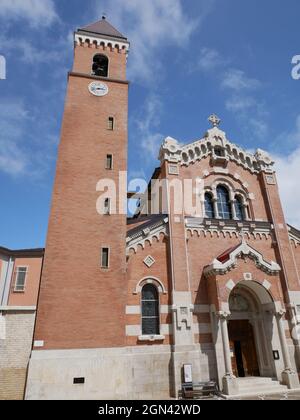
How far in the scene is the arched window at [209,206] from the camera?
1867 cm

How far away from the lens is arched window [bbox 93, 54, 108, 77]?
20.7 metres

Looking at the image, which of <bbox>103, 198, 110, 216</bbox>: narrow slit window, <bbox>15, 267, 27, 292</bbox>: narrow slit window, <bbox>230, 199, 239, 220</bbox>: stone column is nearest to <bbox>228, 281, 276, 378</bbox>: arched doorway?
<bbox>230, 199, 239, 220</bbox>: stone column

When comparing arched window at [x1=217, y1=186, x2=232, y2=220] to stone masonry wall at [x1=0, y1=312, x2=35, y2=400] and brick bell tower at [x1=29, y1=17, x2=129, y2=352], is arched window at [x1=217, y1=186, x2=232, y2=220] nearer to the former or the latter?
brick bell tower at [x1=29, y1=17, x2=129, y2=352]

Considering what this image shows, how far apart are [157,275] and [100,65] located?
1659 cm

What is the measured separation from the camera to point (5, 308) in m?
13.1

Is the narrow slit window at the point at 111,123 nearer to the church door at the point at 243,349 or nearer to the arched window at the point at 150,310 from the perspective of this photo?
the arched window at the point at 150,310

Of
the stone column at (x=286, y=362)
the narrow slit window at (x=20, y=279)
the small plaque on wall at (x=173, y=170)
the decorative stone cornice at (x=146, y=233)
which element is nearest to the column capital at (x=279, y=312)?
the stone column at (x=286, y=362)

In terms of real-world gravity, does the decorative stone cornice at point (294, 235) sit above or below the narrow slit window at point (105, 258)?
above

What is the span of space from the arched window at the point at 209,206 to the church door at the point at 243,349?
6.87 metres

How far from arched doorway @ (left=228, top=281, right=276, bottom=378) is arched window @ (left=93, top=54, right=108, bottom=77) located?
1817cm

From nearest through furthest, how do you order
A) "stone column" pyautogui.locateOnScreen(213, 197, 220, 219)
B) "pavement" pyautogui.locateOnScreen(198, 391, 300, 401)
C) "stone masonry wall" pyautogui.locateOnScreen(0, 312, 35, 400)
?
"stone masonry wall" pyautogui.locateOnScreen(0, 312, 35, 400), "pavement" pyautogui.locateOnScreen(198, 391, 300, 401), "stone column" pyautogui.locateOnScreen(213, 197, 220, 219)

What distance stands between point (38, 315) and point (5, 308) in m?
2.07
